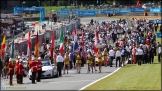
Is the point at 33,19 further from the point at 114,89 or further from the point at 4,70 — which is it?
the point at 114,89

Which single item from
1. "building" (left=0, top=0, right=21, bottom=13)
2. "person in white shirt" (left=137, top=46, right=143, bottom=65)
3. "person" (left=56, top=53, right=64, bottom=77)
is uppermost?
"person" (left=56, top=53, right=64, bottom=77)

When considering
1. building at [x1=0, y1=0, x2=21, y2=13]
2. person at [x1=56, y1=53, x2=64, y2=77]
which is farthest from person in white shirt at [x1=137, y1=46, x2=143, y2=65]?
building at [x1=0, y1=0, x2=21, y2=13]

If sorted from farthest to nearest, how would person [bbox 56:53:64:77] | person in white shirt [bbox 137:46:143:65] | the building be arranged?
the building → person in white shirt [bbox 137:46:143:65] → person [bbox 56:53:64:77]

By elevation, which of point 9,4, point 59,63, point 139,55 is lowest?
point 9,4

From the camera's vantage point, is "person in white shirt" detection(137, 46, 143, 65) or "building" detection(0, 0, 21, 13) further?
"building" detection(0, 0, 21, 13)

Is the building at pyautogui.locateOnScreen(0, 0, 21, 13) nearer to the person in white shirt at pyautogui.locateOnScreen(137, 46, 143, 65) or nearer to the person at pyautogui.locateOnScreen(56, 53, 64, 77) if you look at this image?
the person in white shirt at pyautogui.locateOnScreen(137, 46, 143, 65)

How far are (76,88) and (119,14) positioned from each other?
Answer: 71.2 meters

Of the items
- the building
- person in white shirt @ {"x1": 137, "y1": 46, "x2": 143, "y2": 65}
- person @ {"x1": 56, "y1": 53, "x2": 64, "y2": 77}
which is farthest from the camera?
the building

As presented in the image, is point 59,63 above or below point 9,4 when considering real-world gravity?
above

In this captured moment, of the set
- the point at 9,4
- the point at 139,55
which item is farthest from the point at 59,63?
Result: the point at 9,4

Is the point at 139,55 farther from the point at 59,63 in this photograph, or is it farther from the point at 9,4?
the point at 9,4

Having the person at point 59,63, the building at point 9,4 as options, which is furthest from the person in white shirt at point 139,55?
the building at point 9,4

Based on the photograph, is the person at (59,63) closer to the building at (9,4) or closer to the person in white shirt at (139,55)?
the person in white shirt at (139,55)

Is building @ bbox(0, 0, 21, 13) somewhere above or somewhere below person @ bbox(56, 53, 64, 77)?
below
